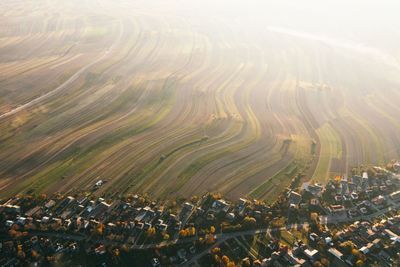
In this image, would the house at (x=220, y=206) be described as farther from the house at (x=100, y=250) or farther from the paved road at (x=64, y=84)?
the paved road at (x=64, y=84)

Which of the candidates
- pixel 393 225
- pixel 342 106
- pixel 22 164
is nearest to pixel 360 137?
pixel 342 106

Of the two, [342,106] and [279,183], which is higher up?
[342,106]

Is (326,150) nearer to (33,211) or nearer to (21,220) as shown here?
(33,211)

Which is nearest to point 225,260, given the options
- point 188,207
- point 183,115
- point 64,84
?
point 188,207

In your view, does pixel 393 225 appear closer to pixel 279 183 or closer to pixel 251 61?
pixel 279 183

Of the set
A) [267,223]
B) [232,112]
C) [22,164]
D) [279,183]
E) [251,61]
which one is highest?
[251,61]

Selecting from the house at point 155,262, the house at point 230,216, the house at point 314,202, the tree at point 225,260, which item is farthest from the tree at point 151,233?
the house at point 314,202

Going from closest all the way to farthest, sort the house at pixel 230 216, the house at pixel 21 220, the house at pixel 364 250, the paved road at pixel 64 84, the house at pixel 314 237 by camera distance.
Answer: the house at pixel 364 250 → the house at pixel 314 237 → the house at pixel 21 220 → the house at pixel 230 216 → the paved road at pixel 64 84
